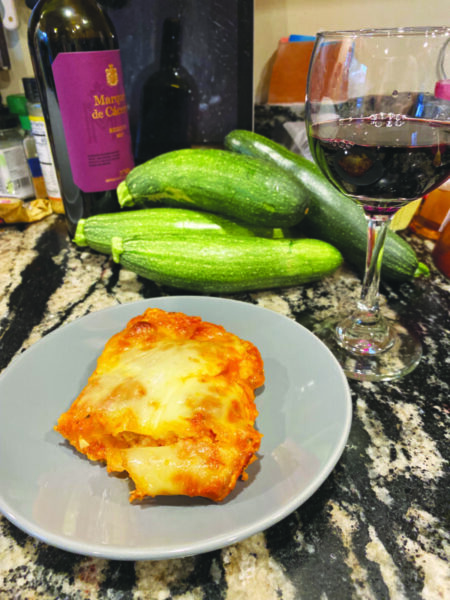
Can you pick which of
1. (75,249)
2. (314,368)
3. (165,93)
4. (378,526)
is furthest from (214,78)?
(378,526)

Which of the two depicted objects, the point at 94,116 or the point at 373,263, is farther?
the point at 94,116

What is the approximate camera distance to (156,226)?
0.93 m

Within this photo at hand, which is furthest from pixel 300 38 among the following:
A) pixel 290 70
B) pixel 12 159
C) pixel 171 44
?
pixel 12 159

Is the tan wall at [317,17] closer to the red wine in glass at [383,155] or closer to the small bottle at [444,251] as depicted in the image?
the small bottle at [444,251]

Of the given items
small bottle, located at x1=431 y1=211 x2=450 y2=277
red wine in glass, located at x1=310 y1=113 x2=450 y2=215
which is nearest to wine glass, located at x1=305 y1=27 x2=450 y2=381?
red wine in glass, located at x1=310 y1=113 x2=450 y2=215

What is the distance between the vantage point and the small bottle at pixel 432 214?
1.08 m

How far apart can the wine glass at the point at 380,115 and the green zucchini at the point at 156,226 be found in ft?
1.08

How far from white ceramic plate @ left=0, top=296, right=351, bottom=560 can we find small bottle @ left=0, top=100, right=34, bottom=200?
34.2 inches

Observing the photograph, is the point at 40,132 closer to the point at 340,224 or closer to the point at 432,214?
the point at 340,224

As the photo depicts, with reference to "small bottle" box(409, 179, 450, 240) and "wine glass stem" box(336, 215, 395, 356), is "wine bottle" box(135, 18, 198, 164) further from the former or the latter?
"wine glass stem" box(336, 215, 395, 356)

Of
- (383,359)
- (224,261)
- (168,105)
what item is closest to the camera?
(383,359)

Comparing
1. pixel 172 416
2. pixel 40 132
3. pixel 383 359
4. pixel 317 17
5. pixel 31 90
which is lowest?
pixel 383 359

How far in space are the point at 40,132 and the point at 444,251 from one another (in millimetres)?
1102

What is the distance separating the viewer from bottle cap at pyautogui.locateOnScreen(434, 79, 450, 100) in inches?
23.4
